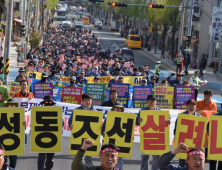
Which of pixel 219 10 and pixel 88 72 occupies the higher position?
pixel 219 10

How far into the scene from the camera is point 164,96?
17.3 meters

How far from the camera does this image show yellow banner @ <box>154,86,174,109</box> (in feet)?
56.5

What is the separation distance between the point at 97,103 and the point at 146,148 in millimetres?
8052

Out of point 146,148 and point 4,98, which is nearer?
point 146,148

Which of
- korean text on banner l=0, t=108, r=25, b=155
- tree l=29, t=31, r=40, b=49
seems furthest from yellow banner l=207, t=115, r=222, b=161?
tree l=29, t=31, r=40, b=49

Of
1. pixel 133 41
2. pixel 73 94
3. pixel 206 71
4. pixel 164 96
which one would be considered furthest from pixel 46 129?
pixel 133 41

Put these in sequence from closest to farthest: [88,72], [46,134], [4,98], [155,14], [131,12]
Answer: [46,134]
[4,98]
[88,72]
[155,14]
[131,12]

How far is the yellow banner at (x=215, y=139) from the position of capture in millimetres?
9602

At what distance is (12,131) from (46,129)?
62 cm

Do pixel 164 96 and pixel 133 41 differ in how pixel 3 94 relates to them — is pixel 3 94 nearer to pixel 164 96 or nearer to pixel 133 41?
pixel 164 96

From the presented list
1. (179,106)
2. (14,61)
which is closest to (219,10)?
(14,61)

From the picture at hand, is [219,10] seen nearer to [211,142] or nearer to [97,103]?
[97,103]

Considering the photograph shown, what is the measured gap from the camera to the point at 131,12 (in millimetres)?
85062

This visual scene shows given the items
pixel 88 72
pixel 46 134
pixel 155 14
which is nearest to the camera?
pixel 46 134
